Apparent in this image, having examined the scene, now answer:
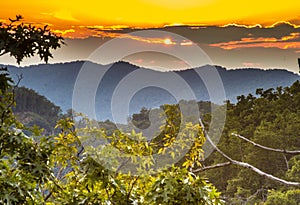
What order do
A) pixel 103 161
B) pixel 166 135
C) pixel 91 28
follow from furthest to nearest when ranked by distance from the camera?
pixel 91 28
pixel 166 135
pixel 103 161

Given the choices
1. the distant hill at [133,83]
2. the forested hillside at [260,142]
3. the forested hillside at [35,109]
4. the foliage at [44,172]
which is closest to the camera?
the foliage at [44,172]

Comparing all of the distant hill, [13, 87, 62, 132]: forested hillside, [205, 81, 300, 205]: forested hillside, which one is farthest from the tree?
[205, 81, 300, 205]: forested hillside

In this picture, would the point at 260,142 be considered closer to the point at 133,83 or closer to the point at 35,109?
the point at 35,109

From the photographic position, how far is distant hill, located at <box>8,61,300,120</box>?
174 inches

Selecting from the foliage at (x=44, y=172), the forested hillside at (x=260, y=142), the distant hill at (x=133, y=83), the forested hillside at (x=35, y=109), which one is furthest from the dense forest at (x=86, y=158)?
the forested hillside at (x=260, y=142)

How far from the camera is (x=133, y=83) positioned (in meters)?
3.49

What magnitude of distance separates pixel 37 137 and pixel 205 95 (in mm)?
6235

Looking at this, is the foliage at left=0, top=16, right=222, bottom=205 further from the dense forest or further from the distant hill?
the distant hill

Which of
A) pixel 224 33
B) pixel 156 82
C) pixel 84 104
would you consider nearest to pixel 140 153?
pixel 84 104

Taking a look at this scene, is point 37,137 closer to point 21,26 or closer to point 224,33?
point 21,26

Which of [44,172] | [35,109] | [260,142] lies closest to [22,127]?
[44,172]

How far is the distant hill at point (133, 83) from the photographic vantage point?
4426 mm

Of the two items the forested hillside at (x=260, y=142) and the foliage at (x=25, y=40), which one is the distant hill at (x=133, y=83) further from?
the foliage at (x=25, y=40)

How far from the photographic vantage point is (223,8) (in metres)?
6.99
